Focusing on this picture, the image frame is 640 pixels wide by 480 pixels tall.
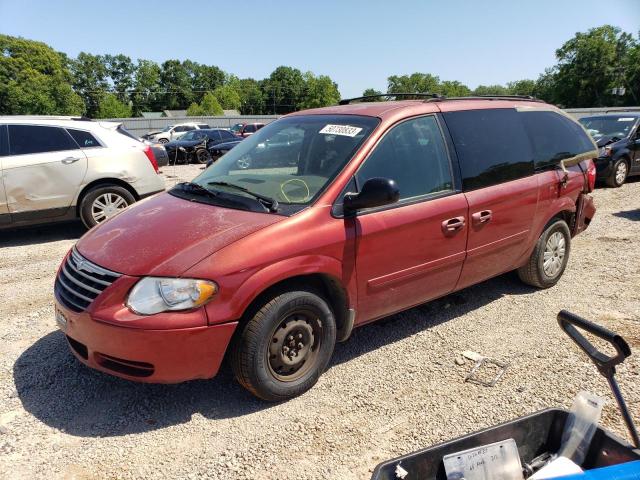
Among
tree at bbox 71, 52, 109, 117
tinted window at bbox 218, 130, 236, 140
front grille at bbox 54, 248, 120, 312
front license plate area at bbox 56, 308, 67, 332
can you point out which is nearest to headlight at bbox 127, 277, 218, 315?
front grille at bbox 54, 248, 120, 312

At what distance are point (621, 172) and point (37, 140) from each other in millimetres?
11742

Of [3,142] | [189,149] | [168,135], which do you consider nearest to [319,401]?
[3,142]

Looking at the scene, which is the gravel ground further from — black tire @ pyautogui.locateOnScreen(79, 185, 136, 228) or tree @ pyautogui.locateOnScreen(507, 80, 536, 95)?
tree @ pyautogui.locateOnScreen(507, 80, 536, 95)

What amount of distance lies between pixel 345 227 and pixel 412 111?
3.90ft

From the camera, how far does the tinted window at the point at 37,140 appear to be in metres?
6.57

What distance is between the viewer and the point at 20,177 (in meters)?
6.48

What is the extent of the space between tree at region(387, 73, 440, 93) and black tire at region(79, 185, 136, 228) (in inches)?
5305

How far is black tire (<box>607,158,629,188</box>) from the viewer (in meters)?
10.9

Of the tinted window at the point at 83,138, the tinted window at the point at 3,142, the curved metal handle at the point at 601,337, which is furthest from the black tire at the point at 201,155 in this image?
the curved metal handle at the point at 601,337

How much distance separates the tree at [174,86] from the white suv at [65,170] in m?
115

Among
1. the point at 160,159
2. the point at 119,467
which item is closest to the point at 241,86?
the point at 160,159

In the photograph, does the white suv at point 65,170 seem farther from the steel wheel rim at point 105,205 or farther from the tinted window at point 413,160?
the tinted window at point 413,160

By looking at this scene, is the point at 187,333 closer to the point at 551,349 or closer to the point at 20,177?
the point at 551,349

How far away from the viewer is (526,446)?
198cm
